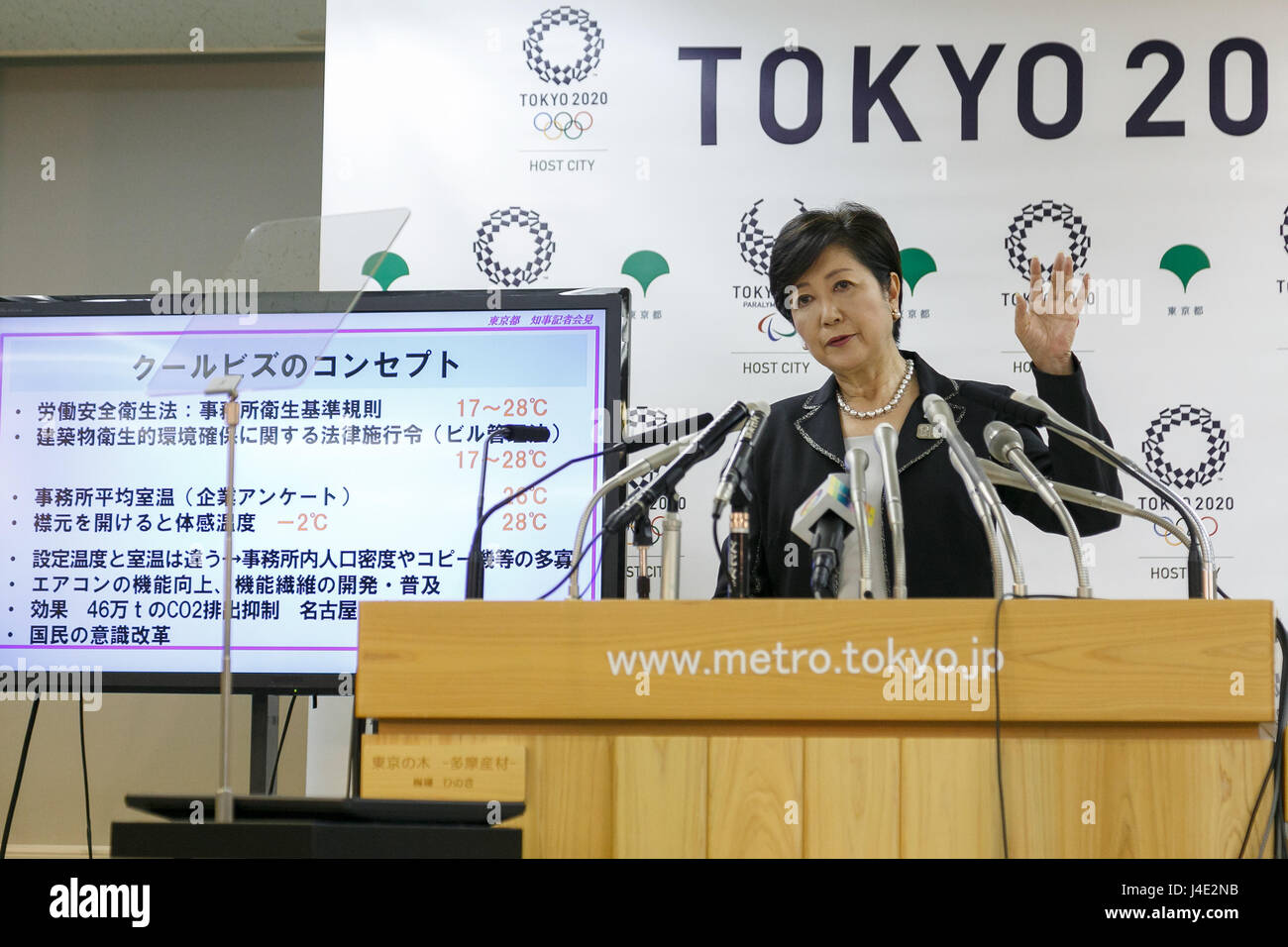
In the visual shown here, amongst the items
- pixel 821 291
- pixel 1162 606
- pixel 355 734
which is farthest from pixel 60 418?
pixel 1162 606

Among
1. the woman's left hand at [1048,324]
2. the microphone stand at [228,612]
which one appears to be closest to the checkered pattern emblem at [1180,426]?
the woman's left hand at [1048,324]

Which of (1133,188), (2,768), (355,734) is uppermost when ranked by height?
(1133,188)

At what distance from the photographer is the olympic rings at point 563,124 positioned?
121 inches

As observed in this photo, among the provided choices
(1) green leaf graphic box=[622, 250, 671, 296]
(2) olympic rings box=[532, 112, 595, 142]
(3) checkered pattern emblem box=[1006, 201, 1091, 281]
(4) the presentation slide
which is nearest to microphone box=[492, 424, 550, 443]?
(4) the presentation slide

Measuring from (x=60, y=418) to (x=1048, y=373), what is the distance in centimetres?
208

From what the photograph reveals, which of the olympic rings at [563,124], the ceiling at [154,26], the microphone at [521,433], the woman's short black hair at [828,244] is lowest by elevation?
the microphone at [521,433]

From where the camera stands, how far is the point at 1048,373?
2549mm

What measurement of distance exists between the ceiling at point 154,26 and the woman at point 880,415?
75.3 inches

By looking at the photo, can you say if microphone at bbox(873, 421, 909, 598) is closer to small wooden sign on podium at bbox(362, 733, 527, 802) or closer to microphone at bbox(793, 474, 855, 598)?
microphone at bbox(793, 474, 855, 598)

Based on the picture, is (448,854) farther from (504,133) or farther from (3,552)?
(504,133)

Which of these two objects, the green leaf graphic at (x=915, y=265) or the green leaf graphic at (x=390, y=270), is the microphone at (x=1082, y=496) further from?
the green leaf graphic at (x=390, y=270)

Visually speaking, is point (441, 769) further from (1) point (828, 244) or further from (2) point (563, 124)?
(2) point (563, 124)

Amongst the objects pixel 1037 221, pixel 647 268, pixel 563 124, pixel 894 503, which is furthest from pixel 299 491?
pixel 1037 221
